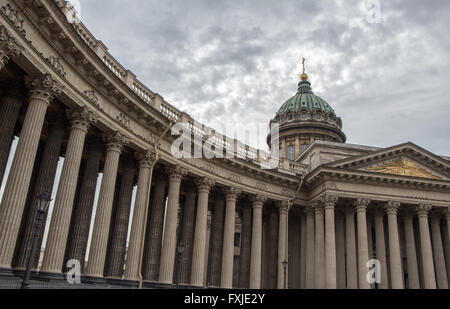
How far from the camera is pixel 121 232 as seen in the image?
84.8 ft

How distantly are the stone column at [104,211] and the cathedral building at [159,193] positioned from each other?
6cm

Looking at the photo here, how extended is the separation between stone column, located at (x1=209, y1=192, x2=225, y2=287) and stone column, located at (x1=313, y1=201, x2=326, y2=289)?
341 inches

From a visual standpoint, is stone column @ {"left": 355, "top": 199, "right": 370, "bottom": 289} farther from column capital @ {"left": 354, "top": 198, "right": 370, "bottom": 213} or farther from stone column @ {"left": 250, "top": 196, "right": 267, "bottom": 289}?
stone column @ {"left": 250, "top": 196, "right": 267, "bottom": 289}

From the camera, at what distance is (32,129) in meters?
18.0

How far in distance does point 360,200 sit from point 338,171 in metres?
3.35

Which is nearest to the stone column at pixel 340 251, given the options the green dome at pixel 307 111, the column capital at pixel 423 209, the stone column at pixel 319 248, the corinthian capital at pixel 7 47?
the stone column at pixel 319 248

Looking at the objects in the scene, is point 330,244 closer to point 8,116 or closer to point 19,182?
point 19,182

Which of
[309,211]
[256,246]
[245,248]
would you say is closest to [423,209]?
[309,211]

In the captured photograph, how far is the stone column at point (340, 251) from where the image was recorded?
3663 centimetres

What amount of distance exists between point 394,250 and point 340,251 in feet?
15.4

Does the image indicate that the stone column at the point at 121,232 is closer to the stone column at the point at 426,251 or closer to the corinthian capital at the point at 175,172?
the corinthian capital at the point at 175,172
